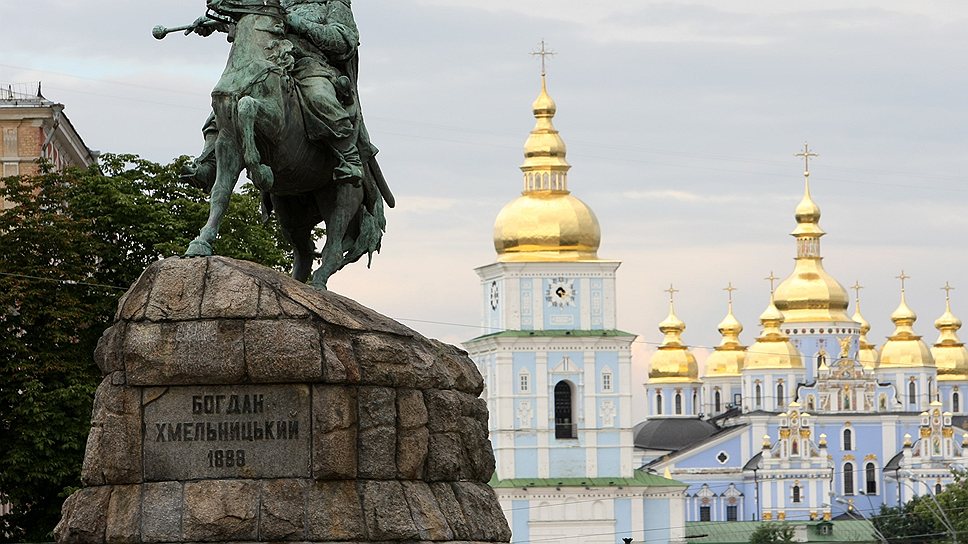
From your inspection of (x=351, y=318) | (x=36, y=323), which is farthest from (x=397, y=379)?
(x=36, y=323)

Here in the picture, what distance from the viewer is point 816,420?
154 m

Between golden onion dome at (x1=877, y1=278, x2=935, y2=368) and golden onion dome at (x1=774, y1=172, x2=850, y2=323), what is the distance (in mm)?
4209

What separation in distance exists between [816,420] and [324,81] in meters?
138

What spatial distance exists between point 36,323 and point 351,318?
22627 millimetres

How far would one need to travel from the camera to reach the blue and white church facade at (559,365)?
117625 millimetres

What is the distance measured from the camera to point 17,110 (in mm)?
56625

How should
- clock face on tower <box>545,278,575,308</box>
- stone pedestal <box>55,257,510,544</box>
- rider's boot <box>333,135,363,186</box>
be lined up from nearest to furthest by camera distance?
stone pedestal <box>55,257,510,544</box>
rider's boot <box>333,135,363,186</box>
clock face on tower <box>545,278,575,308</box>

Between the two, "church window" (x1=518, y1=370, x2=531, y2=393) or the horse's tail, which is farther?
"church window" (x1=518, y1=370, x2=531, y2=393)

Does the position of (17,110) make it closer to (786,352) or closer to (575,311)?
(575,311)

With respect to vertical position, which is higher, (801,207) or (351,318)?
(801,207)

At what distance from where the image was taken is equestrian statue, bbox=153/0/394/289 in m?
16.8

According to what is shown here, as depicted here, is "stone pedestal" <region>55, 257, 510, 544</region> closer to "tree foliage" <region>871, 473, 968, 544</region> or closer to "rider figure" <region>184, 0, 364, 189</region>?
"rider figure" <region>184, 0, 364, 189</region>

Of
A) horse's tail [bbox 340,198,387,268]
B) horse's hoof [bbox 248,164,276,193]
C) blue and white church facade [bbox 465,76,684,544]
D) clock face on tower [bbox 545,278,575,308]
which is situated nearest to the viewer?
horse's hoof [bbox 248,164,276,193]

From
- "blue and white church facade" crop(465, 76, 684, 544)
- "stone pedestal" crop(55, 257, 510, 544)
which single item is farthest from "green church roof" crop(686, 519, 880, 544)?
"stone pedestal" crop(55, 257, 510, 544)
